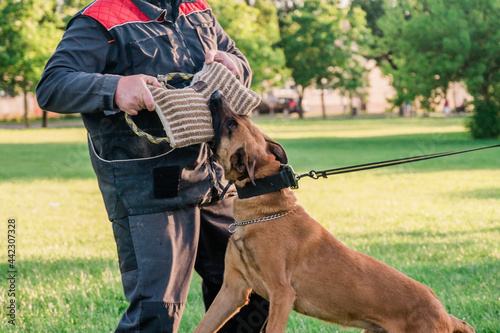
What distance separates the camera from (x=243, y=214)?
11.5ft

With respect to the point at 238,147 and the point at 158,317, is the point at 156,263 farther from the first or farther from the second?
the point at 238,147

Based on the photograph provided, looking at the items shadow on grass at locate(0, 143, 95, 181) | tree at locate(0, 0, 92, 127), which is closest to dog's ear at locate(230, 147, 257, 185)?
shadow on grass at locate(0, 143, 95, 181)

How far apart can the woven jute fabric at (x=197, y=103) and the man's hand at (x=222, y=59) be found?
10cm

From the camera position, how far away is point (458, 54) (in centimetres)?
2725

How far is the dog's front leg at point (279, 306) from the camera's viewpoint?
325 cm

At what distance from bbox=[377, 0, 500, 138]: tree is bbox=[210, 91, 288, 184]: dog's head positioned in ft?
84.0

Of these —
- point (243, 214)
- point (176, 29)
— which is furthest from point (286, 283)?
point (176, 29)

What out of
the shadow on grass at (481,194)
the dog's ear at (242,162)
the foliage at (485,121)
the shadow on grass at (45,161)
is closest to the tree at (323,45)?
the foliage at (485,121)

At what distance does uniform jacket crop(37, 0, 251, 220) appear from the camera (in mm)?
3086

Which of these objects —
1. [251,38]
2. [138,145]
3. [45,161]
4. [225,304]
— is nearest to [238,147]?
[138,145]

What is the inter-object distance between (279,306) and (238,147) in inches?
38.3

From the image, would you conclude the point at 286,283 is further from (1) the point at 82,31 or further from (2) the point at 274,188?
(1) the point at 82,31

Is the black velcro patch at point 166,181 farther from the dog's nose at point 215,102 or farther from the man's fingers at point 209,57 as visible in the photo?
the man's fingers at point 209,57

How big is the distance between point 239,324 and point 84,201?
8.11 meters
